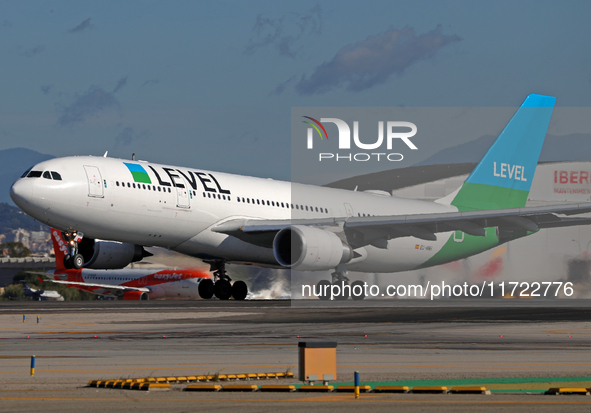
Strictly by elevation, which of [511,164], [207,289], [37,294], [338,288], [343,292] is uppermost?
[511,164]

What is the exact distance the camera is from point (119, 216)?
98.6 ft

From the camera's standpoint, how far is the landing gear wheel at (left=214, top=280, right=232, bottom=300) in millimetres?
37344

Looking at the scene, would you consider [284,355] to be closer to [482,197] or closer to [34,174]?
[34,174]

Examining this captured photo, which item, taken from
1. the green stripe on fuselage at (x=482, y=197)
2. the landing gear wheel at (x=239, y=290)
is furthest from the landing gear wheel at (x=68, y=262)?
the green stripe on fuselage at (x=482, y=197)

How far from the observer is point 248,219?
34.2m

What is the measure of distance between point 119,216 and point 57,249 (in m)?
20.2

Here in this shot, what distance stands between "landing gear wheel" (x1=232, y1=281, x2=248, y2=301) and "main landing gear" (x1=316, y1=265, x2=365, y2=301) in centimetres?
410

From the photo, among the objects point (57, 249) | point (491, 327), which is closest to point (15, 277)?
point (57, 249)

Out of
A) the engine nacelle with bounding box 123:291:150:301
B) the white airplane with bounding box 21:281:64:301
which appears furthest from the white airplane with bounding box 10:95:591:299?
the white airplane with bounding box 21:281:64:301

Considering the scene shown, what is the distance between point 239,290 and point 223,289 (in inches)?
50.7

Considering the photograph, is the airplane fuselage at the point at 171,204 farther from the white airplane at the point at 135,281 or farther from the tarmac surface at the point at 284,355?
the white airplane at the point at 135,281

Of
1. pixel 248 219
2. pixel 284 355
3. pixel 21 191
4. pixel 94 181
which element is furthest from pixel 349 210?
pixel 284 355

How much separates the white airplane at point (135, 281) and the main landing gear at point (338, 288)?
19.9 meters

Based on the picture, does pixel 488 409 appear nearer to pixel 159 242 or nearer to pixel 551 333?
pixel 551 333
